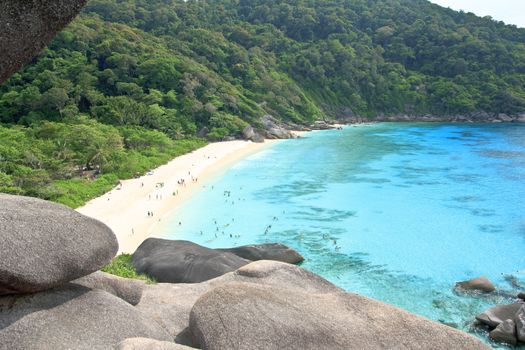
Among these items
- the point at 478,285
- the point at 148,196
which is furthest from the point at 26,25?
the point at 148,196

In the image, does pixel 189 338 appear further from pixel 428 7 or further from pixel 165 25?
pixel 428 7

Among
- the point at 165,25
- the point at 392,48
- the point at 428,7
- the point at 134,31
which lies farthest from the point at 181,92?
the point at 428,7

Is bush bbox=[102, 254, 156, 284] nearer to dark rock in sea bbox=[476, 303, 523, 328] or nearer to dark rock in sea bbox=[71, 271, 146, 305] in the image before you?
dark rock in sea bbox=[71, 271, 146, 305]

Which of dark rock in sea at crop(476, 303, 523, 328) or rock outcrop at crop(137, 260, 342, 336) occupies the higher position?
rock outcrop at crop(137, 260, 342, 336)

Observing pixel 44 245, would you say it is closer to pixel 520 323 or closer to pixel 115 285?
pixel 115 285

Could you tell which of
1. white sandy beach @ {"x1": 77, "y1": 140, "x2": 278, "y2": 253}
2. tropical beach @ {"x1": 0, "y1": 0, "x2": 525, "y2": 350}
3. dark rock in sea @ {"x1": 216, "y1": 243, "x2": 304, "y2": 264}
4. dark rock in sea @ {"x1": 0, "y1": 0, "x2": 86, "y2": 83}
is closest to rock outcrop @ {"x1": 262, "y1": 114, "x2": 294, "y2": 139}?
tropical beach @ {"x1": 0, "y1": 0, "x2": 525, "y2": 350}

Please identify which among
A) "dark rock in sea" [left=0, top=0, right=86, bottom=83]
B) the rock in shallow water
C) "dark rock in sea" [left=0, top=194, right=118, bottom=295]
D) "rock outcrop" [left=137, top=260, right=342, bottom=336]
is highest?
"dark rock in sea" [left=0, top=0, right=86, bottom=83]
